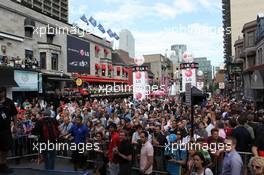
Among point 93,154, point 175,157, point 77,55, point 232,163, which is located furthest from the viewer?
point 77,55

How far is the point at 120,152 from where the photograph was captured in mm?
8352

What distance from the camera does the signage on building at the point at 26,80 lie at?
29030mm

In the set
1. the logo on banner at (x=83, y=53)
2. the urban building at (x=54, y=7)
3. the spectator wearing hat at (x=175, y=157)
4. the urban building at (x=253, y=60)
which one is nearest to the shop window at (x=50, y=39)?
the logo on banner at (x=83, y=53)

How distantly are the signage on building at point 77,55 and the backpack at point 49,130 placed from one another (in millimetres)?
35692

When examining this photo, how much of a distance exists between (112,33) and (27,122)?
156ft

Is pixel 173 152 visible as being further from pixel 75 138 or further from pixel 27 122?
pixel 27 122

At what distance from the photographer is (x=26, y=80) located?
30.4m

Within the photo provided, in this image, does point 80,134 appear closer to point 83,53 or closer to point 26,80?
point 26,80

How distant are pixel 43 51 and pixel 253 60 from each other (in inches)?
1121

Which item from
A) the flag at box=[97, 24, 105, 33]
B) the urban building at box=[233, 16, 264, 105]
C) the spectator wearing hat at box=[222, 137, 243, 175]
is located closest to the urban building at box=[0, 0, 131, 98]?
the flag at box=[97, 24, 105, 33]

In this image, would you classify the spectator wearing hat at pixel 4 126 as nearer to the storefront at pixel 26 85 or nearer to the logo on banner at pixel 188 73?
the logo on banner at pixel 188 73

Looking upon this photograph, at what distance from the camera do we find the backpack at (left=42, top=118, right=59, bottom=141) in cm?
972

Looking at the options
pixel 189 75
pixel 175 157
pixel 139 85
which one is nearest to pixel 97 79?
pixel 139 85

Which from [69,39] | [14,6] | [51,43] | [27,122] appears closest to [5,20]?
[14,6]
